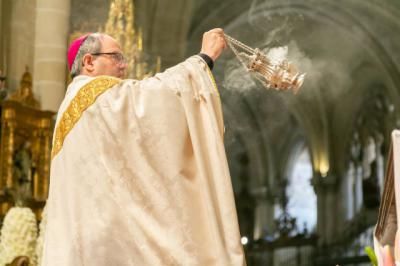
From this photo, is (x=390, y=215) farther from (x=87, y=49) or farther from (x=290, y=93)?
(x=290, y=93)

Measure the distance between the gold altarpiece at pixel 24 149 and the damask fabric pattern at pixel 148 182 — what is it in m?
4.98

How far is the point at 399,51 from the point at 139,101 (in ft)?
51.3

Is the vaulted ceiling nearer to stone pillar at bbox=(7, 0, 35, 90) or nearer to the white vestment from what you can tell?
stone pillar at bbox=(7, 0, 35, 90)

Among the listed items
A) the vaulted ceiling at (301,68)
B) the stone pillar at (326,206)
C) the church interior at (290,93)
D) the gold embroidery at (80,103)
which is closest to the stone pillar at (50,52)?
the church interior at (290,93)

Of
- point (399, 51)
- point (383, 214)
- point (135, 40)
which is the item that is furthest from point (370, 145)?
point (383, 214)

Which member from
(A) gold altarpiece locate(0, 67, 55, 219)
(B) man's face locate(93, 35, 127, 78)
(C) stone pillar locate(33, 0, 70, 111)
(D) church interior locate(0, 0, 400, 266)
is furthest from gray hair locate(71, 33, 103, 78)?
(D) church interior locate(0, 0, 400, 266)

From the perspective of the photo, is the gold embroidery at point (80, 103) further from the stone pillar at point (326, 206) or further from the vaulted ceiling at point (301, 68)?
the stone pillar at point (326, 206)

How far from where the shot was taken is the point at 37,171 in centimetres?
931

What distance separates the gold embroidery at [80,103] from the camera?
3920 mm

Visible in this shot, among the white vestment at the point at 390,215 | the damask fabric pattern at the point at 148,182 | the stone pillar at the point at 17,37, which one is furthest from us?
the stone pillar at the point at 17,37

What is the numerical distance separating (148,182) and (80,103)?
0.48 metres

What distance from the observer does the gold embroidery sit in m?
3.92

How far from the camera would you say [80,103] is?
396 cm

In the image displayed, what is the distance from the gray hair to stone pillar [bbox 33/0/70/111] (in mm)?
5913
